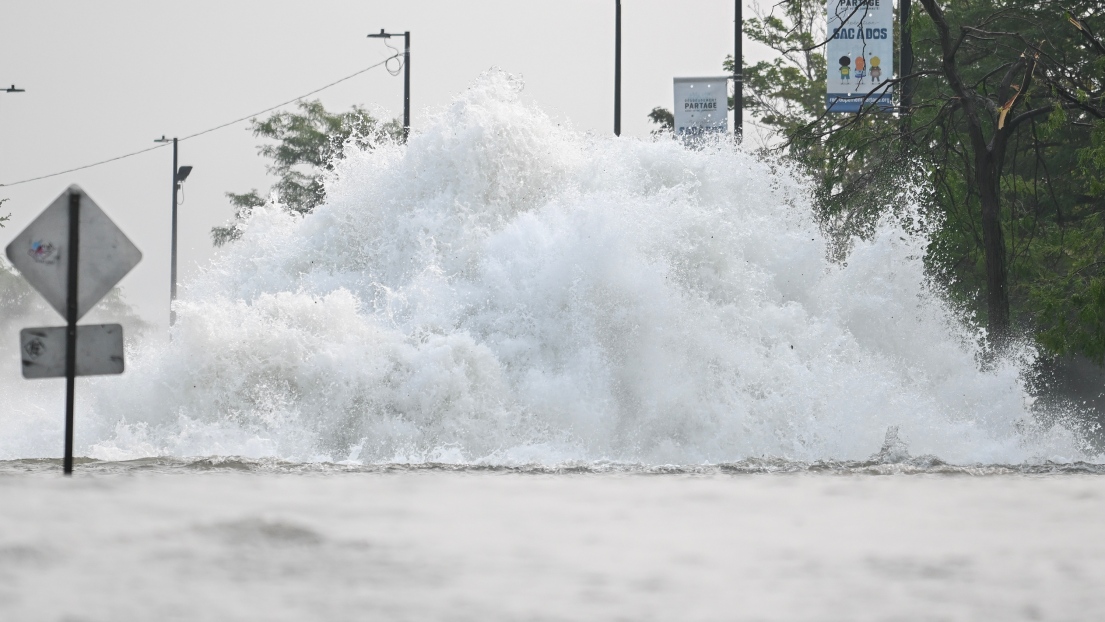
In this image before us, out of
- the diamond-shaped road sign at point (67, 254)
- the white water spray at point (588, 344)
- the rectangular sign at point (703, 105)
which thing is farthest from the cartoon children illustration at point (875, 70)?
the diamond-shaped road sign at point (67, 254)

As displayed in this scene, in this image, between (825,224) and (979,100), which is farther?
(825,224)

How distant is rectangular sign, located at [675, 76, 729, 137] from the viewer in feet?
85.3

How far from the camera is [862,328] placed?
1728cm

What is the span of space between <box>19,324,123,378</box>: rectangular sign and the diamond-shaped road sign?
0.16m

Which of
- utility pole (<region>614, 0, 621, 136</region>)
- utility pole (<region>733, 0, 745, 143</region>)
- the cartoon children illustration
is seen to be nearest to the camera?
the cartoon children illustration

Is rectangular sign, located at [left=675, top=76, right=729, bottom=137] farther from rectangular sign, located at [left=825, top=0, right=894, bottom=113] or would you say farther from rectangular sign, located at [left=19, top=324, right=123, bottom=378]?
rectangular sign, located at [left=19, top=324, right=123, bottom=378]

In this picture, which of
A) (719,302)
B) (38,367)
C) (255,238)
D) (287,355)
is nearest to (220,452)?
(287,355)

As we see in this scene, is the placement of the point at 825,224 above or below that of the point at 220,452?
above

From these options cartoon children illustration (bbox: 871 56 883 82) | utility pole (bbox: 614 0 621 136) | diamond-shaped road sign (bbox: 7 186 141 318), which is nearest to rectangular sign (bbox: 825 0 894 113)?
cartoon children illustration (bbox: 871 56 883 82)

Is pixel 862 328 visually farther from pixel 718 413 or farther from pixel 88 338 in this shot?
pixel 88 338

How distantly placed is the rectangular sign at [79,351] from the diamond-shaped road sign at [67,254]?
0.16 metres

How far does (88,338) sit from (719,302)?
Result: 9.49 meters

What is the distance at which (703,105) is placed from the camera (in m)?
26.1

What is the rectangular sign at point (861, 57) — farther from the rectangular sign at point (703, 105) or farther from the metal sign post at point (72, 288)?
the metal sign post at point (72, 288)
